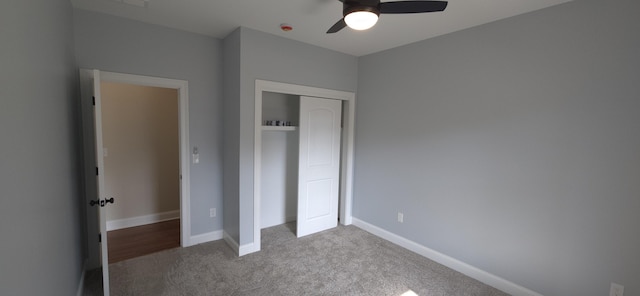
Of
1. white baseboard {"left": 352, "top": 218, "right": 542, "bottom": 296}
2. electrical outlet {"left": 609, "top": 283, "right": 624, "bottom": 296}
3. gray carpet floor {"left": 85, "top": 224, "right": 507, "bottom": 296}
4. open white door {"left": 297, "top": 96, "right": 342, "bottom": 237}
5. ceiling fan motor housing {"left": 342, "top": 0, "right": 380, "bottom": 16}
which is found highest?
ceiling fan motor housing {"left": 342, "top": 0, "right": 380, "bottom": 16}

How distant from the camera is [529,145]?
2.45 metres

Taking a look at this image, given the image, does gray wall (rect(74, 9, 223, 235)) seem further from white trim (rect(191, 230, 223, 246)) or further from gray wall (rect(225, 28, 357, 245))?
gray wall (rect(225, 28, 357, 245))

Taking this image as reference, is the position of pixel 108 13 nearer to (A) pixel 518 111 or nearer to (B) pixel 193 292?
(B) pixel 193 292

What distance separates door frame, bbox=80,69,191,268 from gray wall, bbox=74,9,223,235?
0.05 metres

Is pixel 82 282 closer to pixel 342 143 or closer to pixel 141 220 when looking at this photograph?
pixel 141 220

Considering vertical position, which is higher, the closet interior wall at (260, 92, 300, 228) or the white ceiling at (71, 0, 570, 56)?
the white ceiling at (71, 0, 570, 56)

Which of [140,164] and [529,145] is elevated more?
[529,145]

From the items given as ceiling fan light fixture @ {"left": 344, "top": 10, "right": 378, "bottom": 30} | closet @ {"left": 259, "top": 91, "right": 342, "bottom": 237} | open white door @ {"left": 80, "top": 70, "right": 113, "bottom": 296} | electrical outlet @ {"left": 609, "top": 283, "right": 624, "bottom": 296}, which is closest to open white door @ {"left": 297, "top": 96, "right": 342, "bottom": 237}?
closet @ {"left": 259, "top": 91, "right": 342, "bottom": 237}

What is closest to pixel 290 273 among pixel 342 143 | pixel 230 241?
pixel 230 241

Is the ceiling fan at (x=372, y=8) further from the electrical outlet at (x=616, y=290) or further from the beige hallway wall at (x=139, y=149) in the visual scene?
the beige hallway wall at (x=139, y=149)

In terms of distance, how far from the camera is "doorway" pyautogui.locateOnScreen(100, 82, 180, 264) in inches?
147

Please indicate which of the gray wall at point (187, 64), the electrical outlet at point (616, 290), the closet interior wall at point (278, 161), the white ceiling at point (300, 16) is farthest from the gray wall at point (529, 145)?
the gray wall at point (187, 64)

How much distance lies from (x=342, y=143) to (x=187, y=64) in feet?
7.60

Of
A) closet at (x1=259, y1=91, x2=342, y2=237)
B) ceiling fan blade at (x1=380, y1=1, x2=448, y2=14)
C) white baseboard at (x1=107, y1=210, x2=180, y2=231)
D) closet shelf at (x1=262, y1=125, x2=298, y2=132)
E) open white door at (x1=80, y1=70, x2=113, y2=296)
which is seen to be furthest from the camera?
white baseboard at (x1=107, y1=210, x2=180, y2=231)
